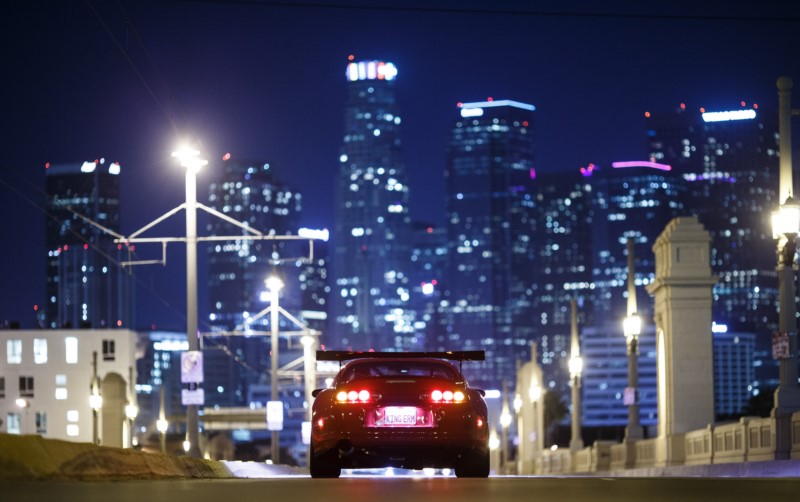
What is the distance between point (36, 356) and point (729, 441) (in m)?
94.6

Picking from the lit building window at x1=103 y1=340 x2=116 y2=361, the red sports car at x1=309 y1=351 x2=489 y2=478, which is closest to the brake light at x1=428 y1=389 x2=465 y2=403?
the red sports car at x1=309 y1=351 x2=489 y2=478

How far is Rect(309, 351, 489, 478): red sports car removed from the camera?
17750 mm

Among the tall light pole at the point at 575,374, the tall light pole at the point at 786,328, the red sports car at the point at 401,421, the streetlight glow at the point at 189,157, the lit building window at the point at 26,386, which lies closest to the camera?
the red sports car at the point at 401,421

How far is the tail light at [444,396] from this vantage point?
17.8 metres

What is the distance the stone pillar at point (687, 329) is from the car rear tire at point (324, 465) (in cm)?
2699

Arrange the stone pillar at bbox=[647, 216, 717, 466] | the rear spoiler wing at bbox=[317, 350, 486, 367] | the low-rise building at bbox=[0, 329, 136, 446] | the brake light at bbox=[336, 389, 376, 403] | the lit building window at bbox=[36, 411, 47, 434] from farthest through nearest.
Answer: the lit building window at bbox=[36, 411, 47, 434], the low-rise building at bbox=[0, 329, 136, 446], the stone pillar at bbox=[647, 216, 717, 466], the rear spoiler wing at bbox=[317, 350, 486, 367], the brake light at bbox=[336, 389, 376, 403]

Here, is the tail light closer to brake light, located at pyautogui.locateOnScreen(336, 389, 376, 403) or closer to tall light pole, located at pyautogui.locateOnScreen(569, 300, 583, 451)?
brake light, located at pyautogui.locateOnScreen(336, 389, 376, 403)

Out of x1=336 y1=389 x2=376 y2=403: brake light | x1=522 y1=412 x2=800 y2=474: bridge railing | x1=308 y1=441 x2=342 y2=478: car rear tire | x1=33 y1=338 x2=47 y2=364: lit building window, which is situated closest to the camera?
x1=336 y1=389 x2=376 y2=403: brake light

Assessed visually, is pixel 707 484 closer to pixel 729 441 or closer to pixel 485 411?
pixel 485 411

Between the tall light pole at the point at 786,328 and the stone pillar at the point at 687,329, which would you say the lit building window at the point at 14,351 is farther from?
the tall light pole at the point at 786,328

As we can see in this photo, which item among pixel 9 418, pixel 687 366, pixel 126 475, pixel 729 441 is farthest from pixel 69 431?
pixel 126 475

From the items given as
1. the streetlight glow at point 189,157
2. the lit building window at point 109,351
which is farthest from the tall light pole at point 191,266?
the lit building window at point 109,351

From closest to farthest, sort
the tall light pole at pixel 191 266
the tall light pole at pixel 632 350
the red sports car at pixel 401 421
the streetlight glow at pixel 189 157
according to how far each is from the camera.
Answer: the red sports car at pixel 401 421 → the tall light pole at pixel 191 266 → the streetlight glow at pixel 189 157 → the tall light pole at pixel 632 350

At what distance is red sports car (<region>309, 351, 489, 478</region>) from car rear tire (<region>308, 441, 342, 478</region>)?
0.04m
